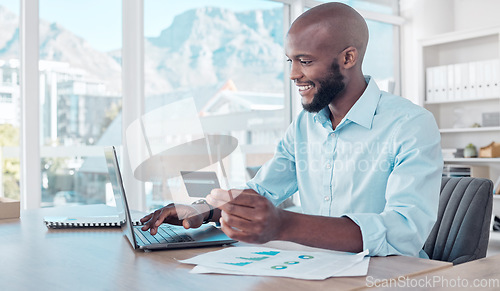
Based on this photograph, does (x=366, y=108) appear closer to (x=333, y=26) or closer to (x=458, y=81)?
(x=333, y=26)

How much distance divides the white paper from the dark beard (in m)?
0.50

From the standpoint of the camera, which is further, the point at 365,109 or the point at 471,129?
the point at 471,129

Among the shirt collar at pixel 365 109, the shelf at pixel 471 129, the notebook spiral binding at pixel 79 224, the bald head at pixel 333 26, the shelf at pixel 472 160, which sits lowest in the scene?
the notebook spiral binding at pixel 79 224

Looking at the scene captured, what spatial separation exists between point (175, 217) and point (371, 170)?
51cm

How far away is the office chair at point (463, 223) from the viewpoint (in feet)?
4.64

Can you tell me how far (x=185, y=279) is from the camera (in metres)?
0.85

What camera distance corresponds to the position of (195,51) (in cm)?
414

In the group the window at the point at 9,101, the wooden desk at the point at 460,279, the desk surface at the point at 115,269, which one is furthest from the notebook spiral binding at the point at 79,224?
the window at the point at 9,101

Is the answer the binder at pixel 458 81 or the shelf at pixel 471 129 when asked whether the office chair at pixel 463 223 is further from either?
the binder at pixel 458 81

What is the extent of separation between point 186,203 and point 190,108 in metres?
0.24

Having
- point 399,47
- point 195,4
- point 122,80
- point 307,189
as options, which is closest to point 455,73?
point 399,47

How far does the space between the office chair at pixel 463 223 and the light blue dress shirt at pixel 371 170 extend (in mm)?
147

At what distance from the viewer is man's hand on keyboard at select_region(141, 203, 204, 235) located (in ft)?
4.11

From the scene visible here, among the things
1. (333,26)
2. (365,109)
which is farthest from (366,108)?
(333,26)
